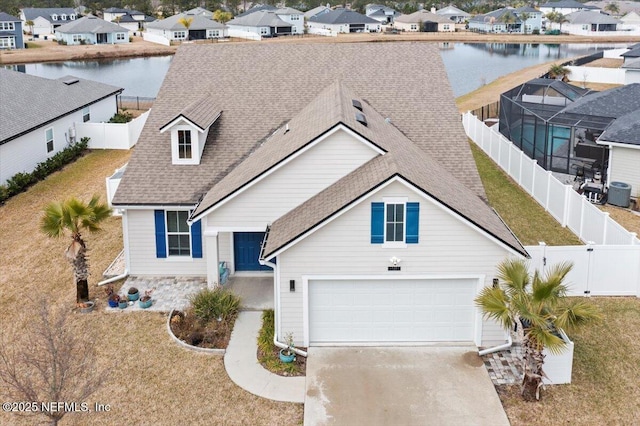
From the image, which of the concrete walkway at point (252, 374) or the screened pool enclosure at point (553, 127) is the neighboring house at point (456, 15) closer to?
the screened pool enclosure at point (553, 127)

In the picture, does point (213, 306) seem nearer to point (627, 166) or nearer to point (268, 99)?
point (268, 99)

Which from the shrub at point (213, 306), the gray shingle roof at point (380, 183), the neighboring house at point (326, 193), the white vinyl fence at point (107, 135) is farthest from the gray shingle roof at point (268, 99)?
the white vinyl fence at point (107, 135)

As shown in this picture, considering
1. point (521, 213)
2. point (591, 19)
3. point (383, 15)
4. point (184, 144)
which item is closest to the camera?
point (184, 144)

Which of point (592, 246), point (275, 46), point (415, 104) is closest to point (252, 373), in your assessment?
point (592, 246)

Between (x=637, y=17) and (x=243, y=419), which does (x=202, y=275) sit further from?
(x=637, y=17)

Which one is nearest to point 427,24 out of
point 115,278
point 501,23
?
point 501,23
